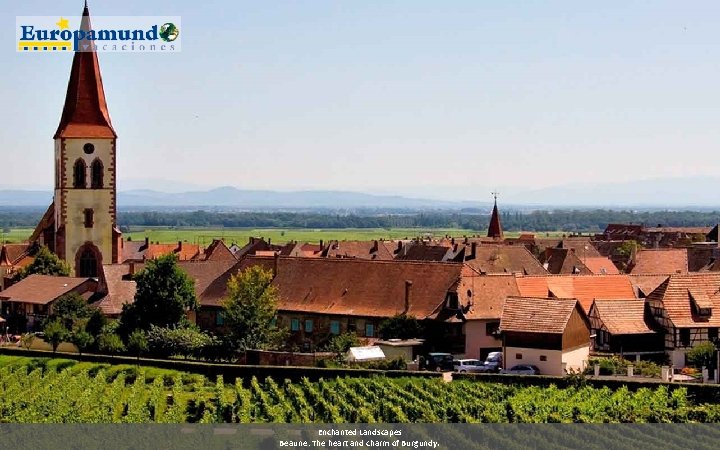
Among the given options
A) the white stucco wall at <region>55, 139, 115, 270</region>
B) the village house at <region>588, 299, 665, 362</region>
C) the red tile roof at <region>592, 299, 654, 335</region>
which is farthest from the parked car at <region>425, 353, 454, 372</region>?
the white stucco wall at <region>55, 139, 115, 270</region>

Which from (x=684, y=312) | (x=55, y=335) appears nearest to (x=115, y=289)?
(x=55, y=335)

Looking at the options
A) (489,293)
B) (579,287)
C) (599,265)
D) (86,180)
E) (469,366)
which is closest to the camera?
(469,366)

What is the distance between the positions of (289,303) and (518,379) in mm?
19032

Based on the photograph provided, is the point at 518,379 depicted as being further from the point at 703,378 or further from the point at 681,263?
the point at 681,263

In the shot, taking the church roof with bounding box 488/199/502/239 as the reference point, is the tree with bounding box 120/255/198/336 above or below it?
below

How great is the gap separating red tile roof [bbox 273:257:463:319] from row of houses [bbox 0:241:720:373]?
0.20 feet

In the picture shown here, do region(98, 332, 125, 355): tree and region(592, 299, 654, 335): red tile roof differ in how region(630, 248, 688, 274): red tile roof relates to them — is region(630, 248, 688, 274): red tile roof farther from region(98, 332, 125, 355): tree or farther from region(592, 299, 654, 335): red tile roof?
region(98, 332, 125, 355): tree

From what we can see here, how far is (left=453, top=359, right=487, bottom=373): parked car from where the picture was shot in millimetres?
53281

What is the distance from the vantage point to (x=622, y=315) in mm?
59031

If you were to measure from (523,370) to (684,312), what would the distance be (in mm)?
10634

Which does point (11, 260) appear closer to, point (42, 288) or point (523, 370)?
point (42, 288)

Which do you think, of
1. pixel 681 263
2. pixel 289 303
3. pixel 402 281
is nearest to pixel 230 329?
→ pixel 289 303

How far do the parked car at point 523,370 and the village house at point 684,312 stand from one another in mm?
8176

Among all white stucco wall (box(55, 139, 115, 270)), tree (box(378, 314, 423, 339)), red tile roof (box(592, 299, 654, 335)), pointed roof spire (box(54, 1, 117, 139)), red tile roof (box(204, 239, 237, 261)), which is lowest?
tree (box(378, 314, 423, 339))
